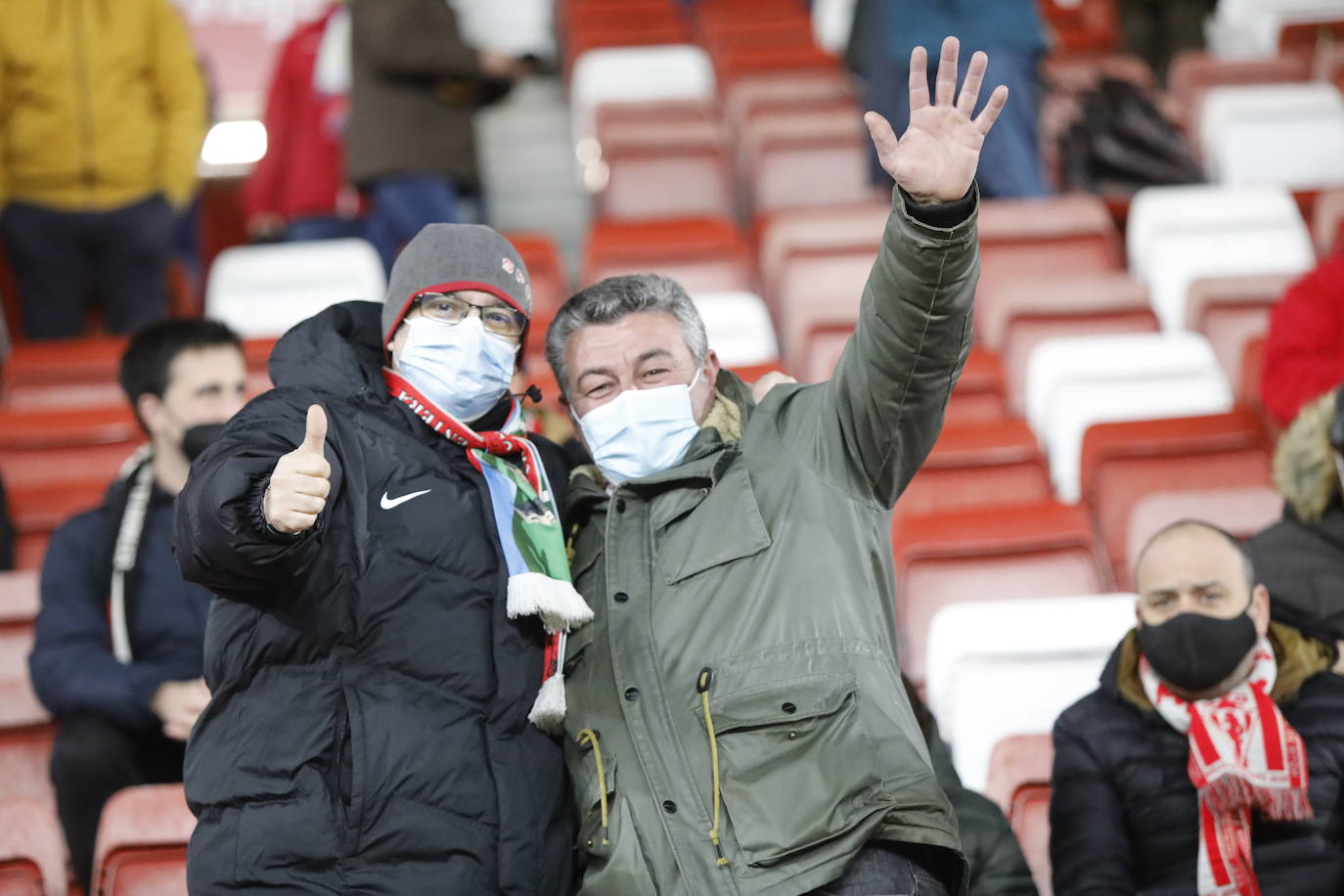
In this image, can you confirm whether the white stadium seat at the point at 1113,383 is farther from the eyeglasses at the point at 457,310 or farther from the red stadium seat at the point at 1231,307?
the eyeglasses at the point at 457,310

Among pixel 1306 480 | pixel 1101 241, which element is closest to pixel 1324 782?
pixel 1306 480

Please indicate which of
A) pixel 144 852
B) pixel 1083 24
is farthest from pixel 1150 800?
pixel 1083 24

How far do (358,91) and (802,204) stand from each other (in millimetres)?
1554

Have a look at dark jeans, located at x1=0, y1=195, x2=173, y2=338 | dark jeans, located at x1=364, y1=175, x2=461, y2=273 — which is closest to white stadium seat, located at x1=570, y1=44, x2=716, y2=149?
dark jeans, located at x1=364, y1=175, x2=461, y2=273

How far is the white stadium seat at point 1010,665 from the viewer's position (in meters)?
2.88

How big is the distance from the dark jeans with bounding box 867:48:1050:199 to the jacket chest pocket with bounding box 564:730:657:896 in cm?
330

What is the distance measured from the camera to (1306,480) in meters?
3.05

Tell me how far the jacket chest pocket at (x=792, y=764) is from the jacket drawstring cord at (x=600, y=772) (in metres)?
0.15

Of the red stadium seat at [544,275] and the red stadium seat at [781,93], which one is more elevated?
the red stadium seat at [781,93]

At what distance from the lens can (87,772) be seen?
282 centimetres

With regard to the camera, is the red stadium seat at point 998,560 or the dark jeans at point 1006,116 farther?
the dark jeans at point 1006,116

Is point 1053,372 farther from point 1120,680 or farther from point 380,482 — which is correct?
point 380,482

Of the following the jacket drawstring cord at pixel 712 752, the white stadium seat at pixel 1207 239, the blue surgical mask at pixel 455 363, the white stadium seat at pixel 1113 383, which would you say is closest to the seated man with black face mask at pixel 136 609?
the blue surgical mask at pixel 455 363

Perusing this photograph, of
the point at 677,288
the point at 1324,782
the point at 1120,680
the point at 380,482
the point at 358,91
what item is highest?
the point at 358,91
